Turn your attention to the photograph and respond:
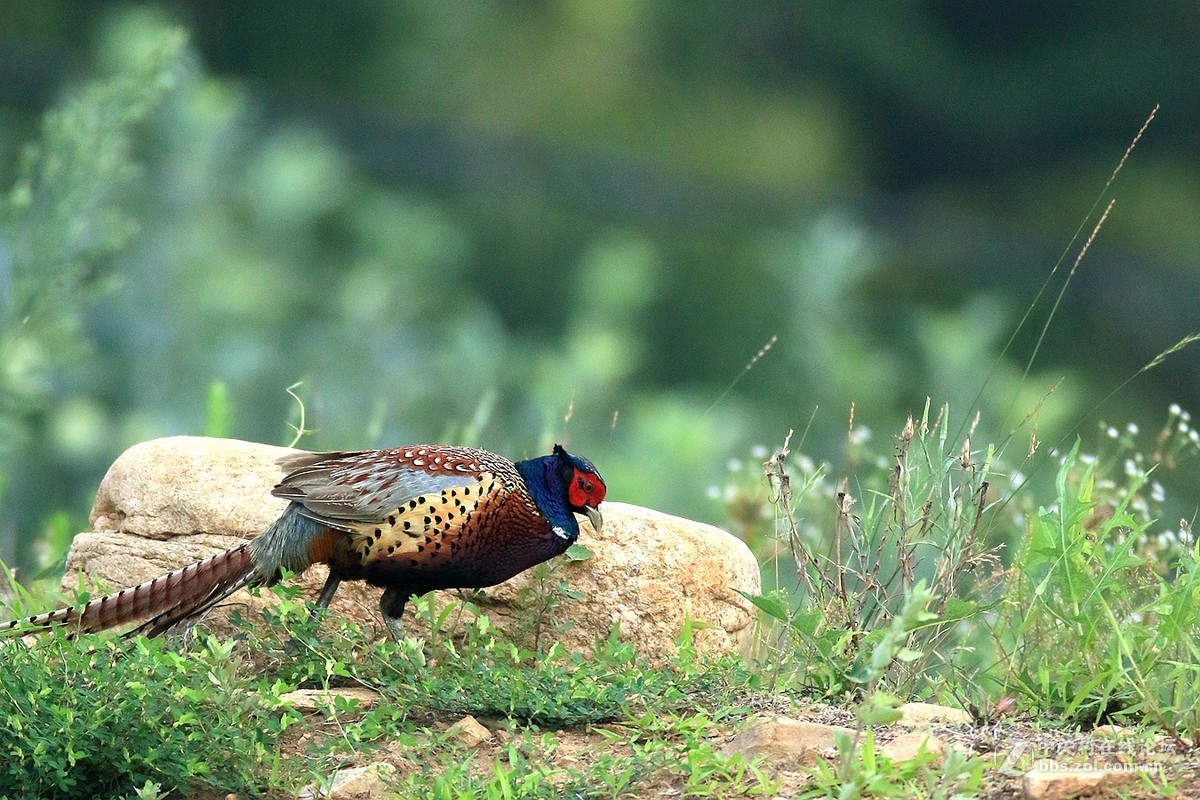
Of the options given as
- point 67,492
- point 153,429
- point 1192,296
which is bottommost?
point 67,492

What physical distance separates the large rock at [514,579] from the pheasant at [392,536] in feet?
0.88

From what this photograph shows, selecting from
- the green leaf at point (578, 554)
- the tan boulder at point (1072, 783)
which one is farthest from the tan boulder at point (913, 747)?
the green leaf at point (578, 554)

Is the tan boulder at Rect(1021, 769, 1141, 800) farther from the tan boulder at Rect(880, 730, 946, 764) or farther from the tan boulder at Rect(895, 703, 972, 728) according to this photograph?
the tan boulder at Rect(895, 703, 972, 728)

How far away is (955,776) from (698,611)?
1.32 meters

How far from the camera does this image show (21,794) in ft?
10.8

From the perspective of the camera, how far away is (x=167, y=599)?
12.7ft

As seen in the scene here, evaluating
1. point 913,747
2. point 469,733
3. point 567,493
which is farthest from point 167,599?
point 913,747

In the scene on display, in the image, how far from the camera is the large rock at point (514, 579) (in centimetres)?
421

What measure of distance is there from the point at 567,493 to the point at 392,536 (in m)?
0.47

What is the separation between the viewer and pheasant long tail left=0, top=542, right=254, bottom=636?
3838 millimetres

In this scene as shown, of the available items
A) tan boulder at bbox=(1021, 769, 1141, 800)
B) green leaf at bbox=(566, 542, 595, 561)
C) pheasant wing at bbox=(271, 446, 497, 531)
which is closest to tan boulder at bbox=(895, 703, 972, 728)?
tan boulder at bbox=(1021, 769, 1141, 800)

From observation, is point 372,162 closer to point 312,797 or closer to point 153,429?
point 153,429

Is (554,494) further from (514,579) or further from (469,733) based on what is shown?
(469,733)

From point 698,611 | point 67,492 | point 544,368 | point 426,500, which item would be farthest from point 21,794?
point 67,492
